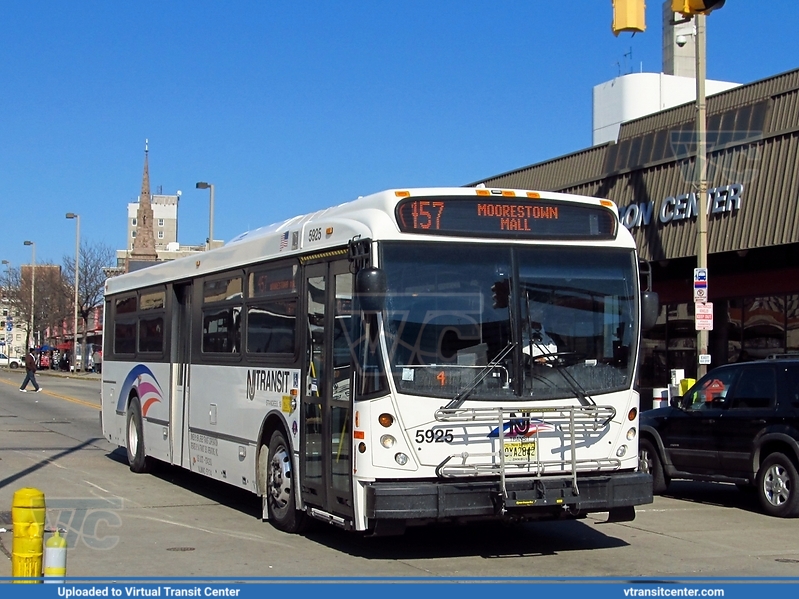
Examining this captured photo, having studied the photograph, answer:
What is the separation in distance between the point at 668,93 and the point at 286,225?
115 ft

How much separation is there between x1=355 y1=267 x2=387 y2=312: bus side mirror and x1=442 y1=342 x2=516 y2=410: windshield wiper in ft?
3.14

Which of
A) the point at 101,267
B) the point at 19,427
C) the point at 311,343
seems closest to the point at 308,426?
the point at 311,343

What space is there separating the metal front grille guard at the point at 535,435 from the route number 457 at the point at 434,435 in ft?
0.31

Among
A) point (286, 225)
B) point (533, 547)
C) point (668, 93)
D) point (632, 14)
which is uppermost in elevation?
point (668, 93)

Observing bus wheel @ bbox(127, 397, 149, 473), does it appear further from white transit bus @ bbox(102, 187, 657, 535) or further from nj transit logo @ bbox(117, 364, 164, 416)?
white transit bus @ bbox(102, 187, 657, 535)

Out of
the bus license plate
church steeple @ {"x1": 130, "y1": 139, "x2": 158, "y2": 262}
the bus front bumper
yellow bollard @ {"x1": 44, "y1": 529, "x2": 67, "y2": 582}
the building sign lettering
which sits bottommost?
the bus front bumper

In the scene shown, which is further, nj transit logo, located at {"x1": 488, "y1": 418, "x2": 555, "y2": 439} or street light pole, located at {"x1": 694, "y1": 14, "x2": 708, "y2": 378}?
street light pole, located at {"x1": 694, "y1": 14, "x2": 708, "y2": 378}

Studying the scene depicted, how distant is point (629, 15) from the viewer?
35.2ft

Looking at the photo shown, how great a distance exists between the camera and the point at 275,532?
10.5 m

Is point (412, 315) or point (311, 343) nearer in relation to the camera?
point (412, 315)

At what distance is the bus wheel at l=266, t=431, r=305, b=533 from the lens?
1023cm

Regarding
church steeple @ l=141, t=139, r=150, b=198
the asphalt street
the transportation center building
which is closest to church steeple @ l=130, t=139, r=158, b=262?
church steeple @ l=141, t=139, r=150, b=198

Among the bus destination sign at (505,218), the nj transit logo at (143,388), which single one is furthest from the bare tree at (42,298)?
the bus destination sign at (505,218)

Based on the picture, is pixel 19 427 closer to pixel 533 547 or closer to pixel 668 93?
pixel 533 547
